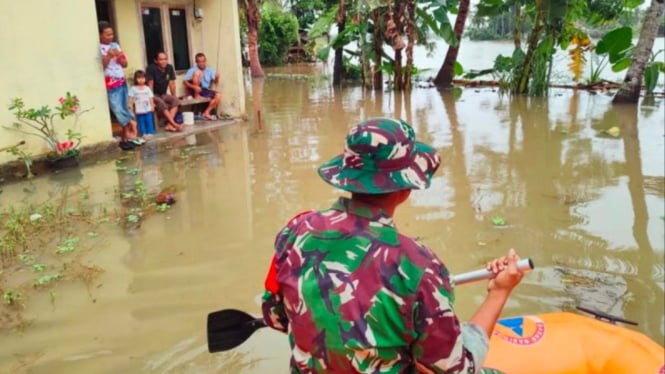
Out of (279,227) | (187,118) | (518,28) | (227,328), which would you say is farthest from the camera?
(518,28)

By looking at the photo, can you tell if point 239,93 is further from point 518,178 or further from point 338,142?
point 518,178

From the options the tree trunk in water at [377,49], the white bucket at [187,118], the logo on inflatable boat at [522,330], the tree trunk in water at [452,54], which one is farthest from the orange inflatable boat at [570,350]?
the tree trunk in water at [452,54]

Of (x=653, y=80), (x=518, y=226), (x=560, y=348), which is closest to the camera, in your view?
(x=560, y=348)

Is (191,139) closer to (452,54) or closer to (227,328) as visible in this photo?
(227,328)

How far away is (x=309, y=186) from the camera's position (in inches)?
284

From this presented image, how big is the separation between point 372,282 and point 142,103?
343 inches

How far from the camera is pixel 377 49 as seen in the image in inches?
660

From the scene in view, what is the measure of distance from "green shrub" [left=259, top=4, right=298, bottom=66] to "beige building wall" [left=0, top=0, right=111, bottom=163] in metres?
21.1

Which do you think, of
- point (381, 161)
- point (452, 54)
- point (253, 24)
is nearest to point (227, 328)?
point (381, 161)

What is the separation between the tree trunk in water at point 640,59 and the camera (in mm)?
13023

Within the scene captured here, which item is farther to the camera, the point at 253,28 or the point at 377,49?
the point at 253,28

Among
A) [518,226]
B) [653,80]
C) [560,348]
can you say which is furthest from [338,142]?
[653,80]

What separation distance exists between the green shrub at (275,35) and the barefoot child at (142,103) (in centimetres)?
1981

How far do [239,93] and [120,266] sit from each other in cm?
695
